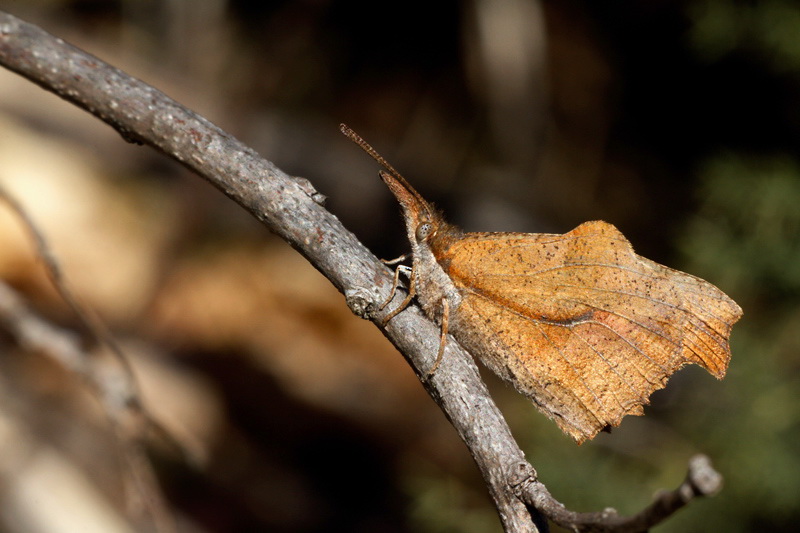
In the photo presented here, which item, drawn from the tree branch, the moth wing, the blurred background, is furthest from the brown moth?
the blurred background

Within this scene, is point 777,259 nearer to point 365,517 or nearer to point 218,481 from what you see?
point 365,517

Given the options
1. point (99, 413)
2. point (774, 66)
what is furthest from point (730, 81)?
point (99, 413)

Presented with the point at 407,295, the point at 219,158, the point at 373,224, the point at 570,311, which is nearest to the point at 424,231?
the point at 407,295

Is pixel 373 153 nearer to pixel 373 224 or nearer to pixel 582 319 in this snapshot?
pixel 582 319

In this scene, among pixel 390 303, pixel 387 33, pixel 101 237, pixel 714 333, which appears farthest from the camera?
pixel 387 33

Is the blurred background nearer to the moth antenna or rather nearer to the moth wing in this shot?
the moth wing

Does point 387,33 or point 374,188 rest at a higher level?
point 387,33
